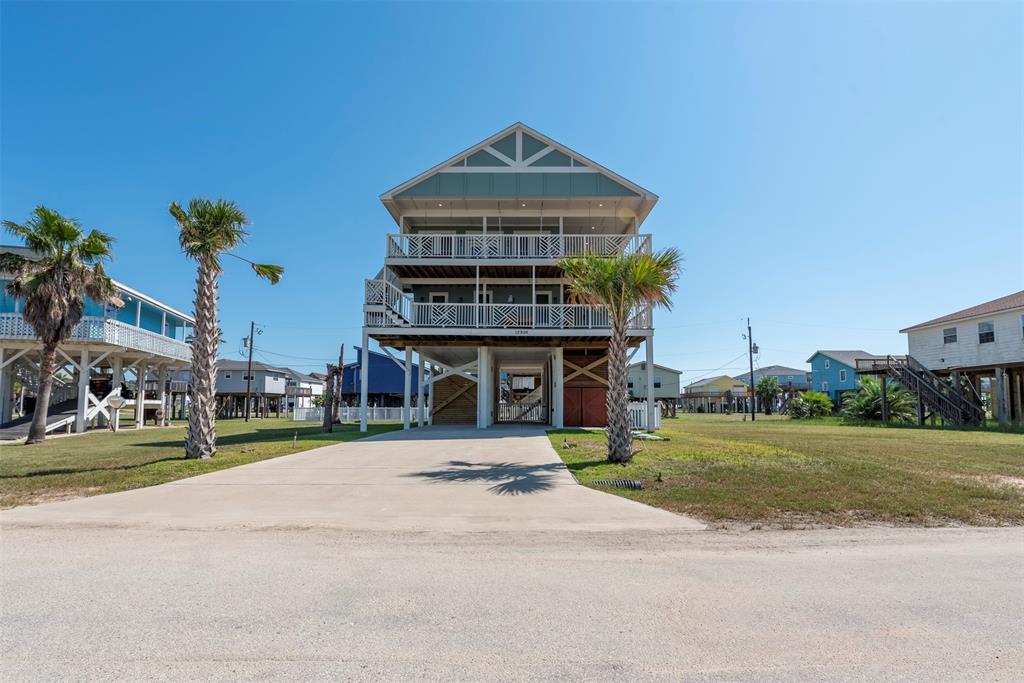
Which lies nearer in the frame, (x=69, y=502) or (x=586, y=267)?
(x=69, y=502)

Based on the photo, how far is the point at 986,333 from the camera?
29.7 m

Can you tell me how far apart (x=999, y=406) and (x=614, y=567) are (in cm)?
3532

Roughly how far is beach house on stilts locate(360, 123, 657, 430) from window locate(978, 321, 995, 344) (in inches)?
851

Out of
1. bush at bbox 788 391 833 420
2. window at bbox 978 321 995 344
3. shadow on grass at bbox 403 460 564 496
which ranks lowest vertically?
shadow on grass at bbox 403 460 564 496

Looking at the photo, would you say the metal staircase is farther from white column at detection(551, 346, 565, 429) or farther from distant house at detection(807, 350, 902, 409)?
distant house at detection(807, 350, 902, 409)

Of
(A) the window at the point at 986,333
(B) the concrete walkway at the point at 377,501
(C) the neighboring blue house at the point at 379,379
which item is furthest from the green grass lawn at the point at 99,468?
(A) the window at the point at 986,333

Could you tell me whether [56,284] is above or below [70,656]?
above

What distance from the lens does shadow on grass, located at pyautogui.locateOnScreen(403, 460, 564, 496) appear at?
8.58 m

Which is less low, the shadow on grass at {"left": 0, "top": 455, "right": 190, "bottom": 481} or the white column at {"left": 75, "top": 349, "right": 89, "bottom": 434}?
the white column at {"left": 75, "top": 349, "right": 89, "bottom": 434}

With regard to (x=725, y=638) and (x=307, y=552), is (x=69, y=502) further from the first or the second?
(x=725, y=638)

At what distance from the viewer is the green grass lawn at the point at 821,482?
6.86 m

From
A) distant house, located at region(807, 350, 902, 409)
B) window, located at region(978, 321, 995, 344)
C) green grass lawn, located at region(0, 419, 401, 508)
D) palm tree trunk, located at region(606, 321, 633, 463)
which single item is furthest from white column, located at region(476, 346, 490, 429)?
distant house, located at region(807, 350, 902, 409)

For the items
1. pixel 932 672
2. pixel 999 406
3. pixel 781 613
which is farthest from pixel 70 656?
pixel 999 406

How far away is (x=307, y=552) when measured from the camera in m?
5.31
